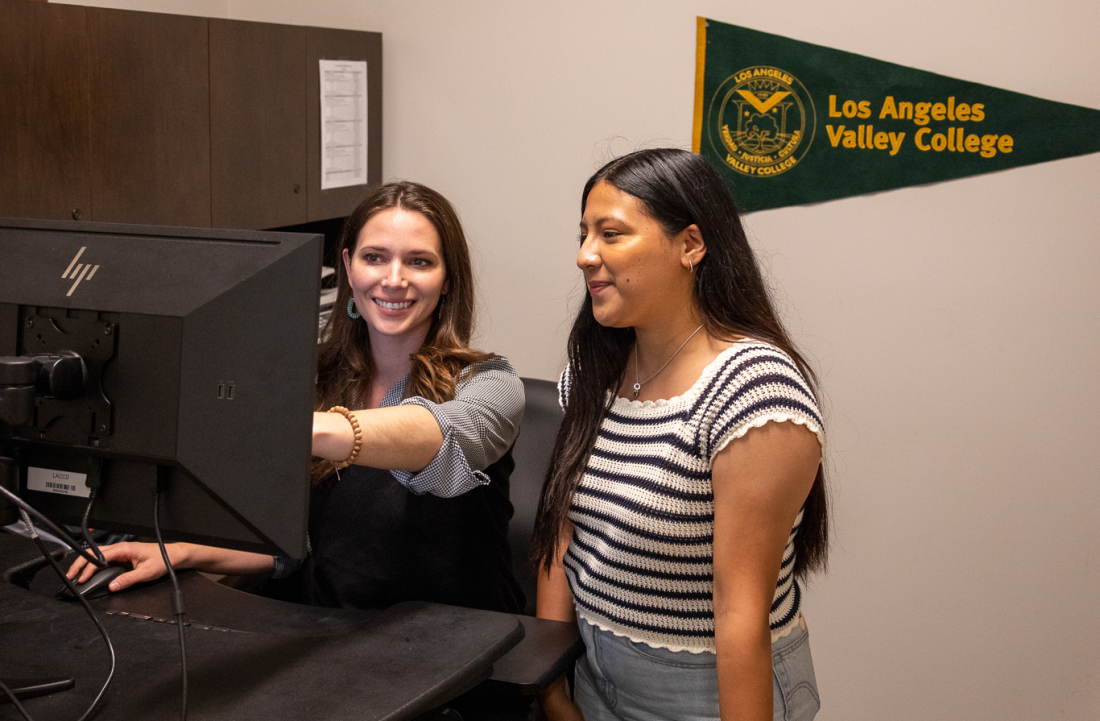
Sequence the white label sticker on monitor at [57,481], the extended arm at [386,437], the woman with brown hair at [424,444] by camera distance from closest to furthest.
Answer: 1. the white label sticker on monitor at [57,481]
2. the extended arm at [386,437]
3. the woman with brown hair at [424,444]

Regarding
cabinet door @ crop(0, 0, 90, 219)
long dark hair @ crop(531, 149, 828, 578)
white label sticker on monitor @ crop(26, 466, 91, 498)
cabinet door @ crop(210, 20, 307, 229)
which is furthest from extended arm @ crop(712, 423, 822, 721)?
cabinet door @ crop(210, 20, 307, 229)

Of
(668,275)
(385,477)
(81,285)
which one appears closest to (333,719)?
(81,285)

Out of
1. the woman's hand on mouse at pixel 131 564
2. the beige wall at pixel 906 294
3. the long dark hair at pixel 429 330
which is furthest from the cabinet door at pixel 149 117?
the woman's hand on mouse at pixel 131 564

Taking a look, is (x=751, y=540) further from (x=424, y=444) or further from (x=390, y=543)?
(x=390, y=543)

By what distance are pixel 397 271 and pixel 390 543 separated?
1.29 feet

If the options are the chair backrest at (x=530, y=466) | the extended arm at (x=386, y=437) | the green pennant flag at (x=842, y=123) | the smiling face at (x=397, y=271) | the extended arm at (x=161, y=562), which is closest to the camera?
the extended arm at (x=386, y=437)

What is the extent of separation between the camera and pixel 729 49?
235 cm

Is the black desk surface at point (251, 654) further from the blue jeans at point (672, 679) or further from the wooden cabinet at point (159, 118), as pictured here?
the wooden cabinet at point (159, 118)

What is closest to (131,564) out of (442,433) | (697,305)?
(442,433)

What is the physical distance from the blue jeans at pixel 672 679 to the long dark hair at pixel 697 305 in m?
0.14

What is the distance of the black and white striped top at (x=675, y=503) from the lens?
1150 mm

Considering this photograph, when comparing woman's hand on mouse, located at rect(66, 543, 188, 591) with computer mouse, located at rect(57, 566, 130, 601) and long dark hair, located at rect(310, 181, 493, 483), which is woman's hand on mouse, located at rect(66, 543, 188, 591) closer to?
computer mouse, located at rect(57, 566, 130, 601)

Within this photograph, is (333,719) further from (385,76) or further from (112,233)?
(385,76)

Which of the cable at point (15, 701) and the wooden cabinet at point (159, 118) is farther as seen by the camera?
the wooden cabinet at point (159, 118)
